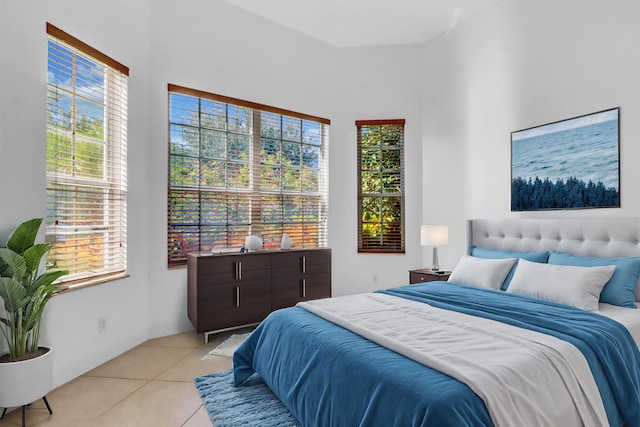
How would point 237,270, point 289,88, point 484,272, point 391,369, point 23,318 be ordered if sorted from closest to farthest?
point 391,369 < point 23,318 < point 484,272 < point 237,270 < point 289,88

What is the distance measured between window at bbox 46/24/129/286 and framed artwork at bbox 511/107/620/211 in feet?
12.3

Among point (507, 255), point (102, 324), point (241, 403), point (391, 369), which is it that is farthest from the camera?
point (507, 255)

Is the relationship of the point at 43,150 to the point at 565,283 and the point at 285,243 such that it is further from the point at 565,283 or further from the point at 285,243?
the point at 565,283

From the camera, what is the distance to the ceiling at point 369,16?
4027 millimetres

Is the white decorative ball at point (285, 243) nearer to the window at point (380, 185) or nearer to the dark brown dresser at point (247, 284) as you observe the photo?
the dark brown dresser at point (247, 284)

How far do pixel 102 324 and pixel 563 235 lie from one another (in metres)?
→ 3.94

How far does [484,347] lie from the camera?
1.75 metres

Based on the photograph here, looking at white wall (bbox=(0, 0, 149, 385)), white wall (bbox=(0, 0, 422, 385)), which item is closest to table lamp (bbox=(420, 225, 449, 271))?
white wall (bbox=(0, 0, 422, 385))

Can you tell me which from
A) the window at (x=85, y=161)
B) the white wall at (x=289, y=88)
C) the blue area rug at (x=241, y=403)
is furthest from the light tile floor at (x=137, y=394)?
the window at (x=85, y=161)

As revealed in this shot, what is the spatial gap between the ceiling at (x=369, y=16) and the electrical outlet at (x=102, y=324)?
3.41m

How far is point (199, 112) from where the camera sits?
13.0 ft

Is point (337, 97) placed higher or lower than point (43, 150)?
higher

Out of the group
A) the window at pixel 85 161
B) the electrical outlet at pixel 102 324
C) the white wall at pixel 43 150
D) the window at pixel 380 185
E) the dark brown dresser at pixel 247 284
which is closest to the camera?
the white wall at pixel 43 150

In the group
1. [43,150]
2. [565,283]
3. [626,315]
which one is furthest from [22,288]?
[626,315]
